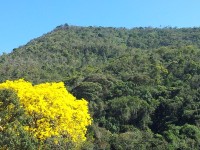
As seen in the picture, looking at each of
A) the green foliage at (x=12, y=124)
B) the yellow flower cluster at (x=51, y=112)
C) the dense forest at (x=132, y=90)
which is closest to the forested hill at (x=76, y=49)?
the dense forest at (x=132, y=90)

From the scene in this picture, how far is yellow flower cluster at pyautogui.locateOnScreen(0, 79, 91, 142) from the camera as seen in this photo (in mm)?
21094

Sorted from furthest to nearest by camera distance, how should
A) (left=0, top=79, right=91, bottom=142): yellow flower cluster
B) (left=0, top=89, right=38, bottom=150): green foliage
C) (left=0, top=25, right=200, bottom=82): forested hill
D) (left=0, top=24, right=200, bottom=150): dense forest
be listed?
(left=0, top=25, right=200, bottom=82): forested hill < (left=0, top=24, right=200, bottom=150): dense forest < (left=0, top=79, right=91, bottom=142): yellow flower cluster < (left=0, top=89, right=38, bottom=150): green foliage

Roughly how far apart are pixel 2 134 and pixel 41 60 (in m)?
87.0

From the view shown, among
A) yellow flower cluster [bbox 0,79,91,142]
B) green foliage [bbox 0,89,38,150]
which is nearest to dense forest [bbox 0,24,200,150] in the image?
yellow flower cluster [bbox 0,79,91,142]

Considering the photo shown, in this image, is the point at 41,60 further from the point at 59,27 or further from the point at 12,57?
the point at 59,27

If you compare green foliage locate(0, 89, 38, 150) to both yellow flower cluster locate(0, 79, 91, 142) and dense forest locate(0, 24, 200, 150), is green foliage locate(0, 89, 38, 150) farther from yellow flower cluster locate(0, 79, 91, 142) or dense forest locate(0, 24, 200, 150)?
dense forest locate(0, 24, 200, 150)

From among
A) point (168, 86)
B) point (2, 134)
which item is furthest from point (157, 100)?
point (2, 134)

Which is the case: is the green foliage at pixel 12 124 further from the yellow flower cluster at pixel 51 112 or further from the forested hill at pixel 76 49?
the forested hill at pixel 76 49

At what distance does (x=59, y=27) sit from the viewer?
157375 millimetres

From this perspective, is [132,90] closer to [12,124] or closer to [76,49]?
[76,49]

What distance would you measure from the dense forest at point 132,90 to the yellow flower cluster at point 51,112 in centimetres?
2345

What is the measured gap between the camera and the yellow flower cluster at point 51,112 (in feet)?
69.2

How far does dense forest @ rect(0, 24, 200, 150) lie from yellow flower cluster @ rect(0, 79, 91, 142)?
A: 2345 cm

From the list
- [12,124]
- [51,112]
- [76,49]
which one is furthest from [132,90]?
[12,124]
